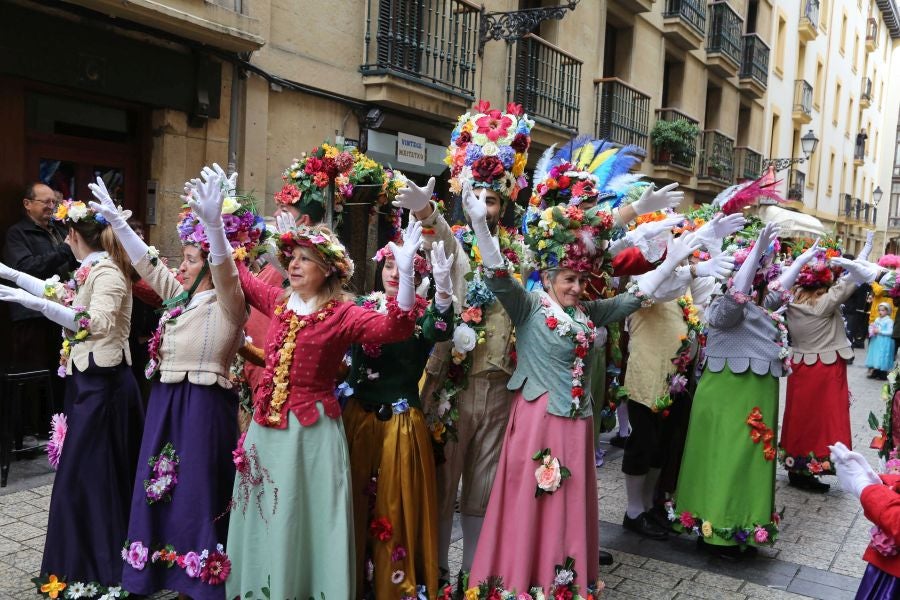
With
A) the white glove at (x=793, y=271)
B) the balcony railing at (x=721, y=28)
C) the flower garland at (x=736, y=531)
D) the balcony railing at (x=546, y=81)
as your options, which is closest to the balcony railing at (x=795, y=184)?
the balcony railing at (x=721, y=28)

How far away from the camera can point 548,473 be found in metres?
3.48

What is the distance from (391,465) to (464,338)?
0.69 meters

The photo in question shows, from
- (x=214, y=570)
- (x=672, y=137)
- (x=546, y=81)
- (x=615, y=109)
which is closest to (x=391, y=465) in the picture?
(x=214, y=570)

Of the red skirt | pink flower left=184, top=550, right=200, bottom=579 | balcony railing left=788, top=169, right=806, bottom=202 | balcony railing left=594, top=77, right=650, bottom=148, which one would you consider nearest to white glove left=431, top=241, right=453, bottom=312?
pink flower left=184, top=550, right=200, bottom=579

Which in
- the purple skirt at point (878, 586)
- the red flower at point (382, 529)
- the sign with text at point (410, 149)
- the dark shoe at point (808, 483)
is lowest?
the dark shoe at point (808, 483)

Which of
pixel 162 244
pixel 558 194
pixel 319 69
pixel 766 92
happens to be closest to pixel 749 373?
pixel 558 194

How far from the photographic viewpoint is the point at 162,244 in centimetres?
768

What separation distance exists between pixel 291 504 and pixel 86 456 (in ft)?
3.97

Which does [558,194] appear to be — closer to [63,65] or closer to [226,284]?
[226,284]

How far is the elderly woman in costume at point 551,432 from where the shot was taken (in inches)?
137

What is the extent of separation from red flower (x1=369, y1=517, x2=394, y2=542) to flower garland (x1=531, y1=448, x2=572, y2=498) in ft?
2.30

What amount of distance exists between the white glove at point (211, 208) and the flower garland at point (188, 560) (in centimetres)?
136

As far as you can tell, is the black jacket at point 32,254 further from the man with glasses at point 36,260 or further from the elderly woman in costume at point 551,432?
the elderly woman in costume at point 551,432

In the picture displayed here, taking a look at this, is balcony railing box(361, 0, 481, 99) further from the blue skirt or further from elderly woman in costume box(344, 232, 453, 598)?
the blue skirt
